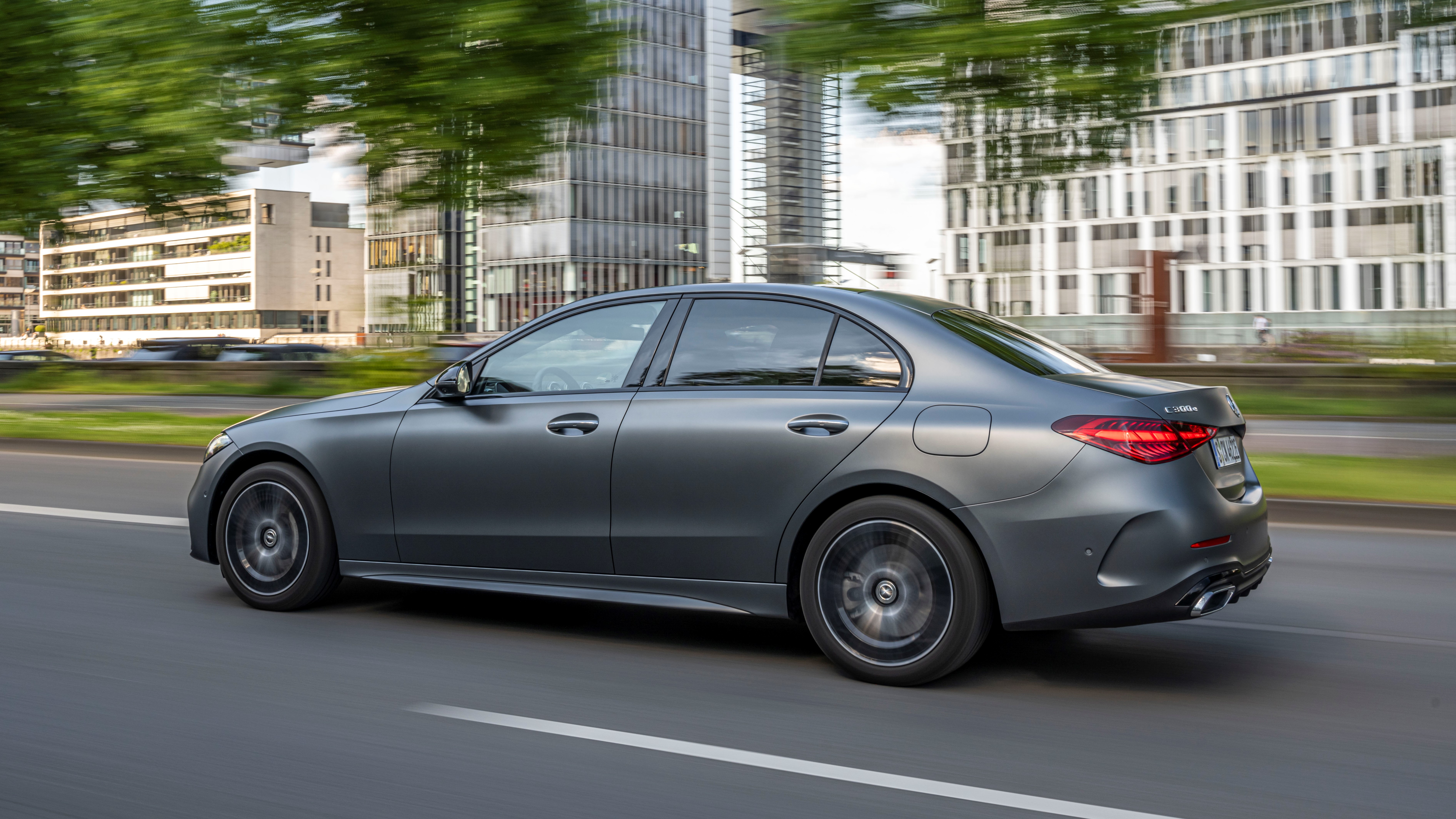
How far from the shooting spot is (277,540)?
19.4 ft

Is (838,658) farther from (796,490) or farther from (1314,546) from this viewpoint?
(1314,546)

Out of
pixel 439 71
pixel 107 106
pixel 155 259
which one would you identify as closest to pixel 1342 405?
pixel 439 71

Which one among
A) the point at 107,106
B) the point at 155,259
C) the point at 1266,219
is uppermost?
the point at 155,259

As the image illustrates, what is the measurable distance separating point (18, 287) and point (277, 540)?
200826 millimetres

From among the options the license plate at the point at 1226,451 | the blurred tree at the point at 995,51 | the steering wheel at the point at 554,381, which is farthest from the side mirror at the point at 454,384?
the blurred tree at the point at 995,51

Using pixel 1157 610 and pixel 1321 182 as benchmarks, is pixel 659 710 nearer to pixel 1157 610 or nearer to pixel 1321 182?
pixel 1157 610

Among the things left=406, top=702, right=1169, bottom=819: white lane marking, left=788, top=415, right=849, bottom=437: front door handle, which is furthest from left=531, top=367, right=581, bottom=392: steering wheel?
left=406, top=702, right=1169, bottom=819: white lane marking

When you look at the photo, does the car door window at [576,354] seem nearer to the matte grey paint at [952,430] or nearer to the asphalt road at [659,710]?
the asphalt road at [659,710]

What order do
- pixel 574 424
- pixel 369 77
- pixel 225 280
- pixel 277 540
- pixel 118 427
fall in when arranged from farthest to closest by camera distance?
pixel 225 280 < pixel 118 427 < pixel 369 77 < pixel 277 540 < pixel 574 424

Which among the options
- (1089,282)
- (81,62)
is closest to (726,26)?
(1089,282)

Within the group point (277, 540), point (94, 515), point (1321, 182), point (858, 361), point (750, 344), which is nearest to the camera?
point (858, 361)

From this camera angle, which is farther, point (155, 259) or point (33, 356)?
point (155, 259)

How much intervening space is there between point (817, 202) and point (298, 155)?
6.54 metres

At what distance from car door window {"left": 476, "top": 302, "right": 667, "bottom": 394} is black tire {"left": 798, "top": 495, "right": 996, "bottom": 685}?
3.81 feet
